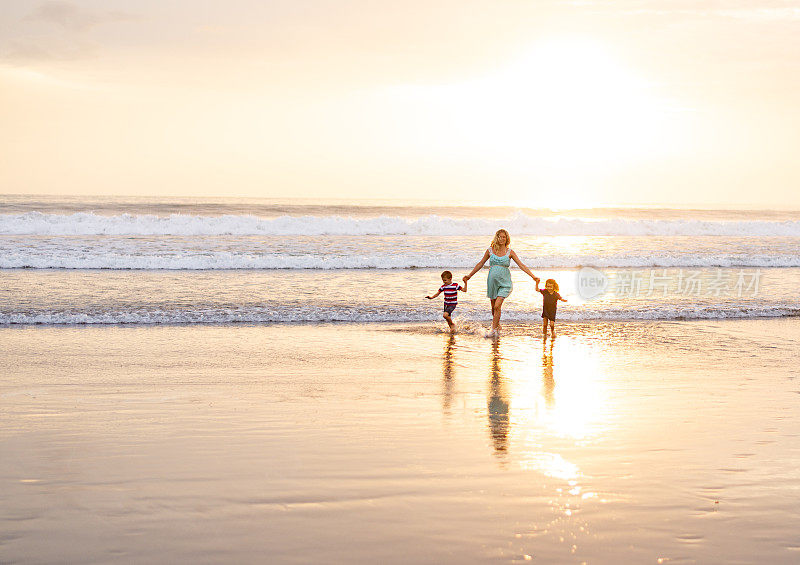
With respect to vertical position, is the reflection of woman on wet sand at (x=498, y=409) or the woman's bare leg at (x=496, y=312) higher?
the woman's bare leg at (x=496, y=312)

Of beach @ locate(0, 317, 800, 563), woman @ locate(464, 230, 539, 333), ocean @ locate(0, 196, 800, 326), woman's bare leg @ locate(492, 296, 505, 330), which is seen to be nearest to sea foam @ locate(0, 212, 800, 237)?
ocean @ locate(0, 196, 800, 326)

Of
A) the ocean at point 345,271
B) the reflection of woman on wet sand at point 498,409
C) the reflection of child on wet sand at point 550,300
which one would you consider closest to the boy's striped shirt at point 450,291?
the ocean at point 345,271

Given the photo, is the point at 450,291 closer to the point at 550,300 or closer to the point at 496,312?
the point at 496,312

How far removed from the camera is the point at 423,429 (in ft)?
17.0

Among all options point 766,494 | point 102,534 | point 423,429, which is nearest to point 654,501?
point 766,494

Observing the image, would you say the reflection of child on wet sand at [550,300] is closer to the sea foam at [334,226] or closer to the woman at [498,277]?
the woman at [498,277]

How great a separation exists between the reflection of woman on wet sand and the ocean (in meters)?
3.96

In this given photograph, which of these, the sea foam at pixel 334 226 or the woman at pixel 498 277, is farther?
the sea foam at pixel 334 226

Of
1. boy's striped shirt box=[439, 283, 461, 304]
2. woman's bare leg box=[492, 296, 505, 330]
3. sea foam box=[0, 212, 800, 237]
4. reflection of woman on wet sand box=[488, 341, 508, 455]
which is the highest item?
sea foam box=[0, 212, 800, 237]

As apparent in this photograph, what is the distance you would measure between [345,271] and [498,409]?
1205cm

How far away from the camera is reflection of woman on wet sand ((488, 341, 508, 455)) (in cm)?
492

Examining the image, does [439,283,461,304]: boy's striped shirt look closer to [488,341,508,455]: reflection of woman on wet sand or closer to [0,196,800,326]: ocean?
[0,196,800,326]: ocean

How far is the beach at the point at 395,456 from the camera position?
3334 millimetres

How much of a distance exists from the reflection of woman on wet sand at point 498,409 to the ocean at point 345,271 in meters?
3.96
